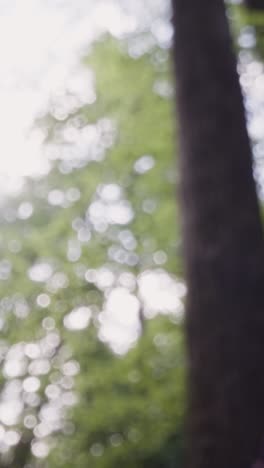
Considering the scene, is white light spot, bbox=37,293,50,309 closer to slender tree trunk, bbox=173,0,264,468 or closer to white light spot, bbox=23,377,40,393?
white light spot, bbox=23,377,40,393

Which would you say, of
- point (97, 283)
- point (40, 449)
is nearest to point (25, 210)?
point (97, 283)

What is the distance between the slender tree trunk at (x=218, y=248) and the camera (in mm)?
1448

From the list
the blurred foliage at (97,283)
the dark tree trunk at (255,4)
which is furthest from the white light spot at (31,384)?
the dark tree trunk at (255,4)

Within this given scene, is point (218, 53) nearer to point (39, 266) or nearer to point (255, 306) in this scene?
point (255, 306)

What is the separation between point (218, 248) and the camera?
5.65ft

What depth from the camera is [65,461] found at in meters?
3.59

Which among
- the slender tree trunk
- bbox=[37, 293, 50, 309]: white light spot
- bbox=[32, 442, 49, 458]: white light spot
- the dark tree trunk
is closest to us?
the slender tree trunk

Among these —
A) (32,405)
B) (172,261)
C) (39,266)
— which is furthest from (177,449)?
(39,266)

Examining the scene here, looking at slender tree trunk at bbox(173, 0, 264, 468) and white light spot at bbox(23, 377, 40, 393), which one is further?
white light spot at bbox(23, 377, 40, 393)

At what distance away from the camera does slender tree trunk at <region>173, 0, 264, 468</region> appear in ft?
4.75

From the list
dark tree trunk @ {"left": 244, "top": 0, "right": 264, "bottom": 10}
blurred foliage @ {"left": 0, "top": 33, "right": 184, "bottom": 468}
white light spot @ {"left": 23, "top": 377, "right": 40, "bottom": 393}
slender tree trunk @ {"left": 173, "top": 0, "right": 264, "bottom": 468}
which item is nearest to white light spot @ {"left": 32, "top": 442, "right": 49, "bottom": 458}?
blurred foliage @ {"left": 0, "top": 33, "right": 184, "bottom": 468}

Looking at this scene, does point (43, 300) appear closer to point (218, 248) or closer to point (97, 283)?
point (97, 283)

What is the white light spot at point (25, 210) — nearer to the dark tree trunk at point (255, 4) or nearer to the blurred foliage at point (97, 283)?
the blurred foliage at point (97, 283)

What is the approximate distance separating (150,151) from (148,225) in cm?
64
